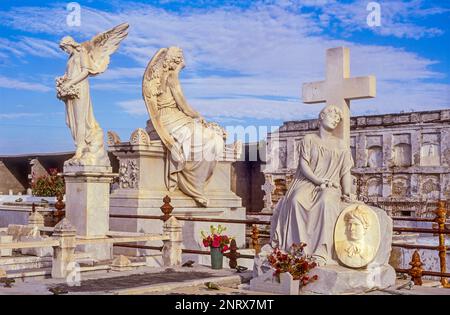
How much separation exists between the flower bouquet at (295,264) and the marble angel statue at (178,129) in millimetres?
5756

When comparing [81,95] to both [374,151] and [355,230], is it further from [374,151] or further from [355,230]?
[374,151]

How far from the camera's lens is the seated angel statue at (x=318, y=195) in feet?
31.1

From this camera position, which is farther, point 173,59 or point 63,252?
point 173,59

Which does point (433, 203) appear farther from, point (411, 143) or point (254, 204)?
point (254, 204)

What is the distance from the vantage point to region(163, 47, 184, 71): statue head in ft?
49.7

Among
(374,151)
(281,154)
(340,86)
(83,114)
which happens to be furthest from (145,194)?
(281,154)

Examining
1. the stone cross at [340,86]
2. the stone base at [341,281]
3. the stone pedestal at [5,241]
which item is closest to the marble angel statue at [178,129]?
the stone pedestal at [5,241]

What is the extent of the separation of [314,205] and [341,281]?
111 cm

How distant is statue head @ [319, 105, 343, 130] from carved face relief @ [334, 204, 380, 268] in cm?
121

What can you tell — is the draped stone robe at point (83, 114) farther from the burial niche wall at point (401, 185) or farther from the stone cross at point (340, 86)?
the burial niche wall at point (401, 185)

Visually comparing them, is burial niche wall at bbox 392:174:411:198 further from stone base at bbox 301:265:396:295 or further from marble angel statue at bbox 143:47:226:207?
stone base at bbox 301:265:396:295

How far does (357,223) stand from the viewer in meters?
9.38

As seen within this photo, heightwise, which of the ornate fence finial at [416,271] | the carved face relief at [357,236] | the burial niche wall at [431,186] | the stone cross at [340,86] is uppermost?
the stone cross at [340,86]
